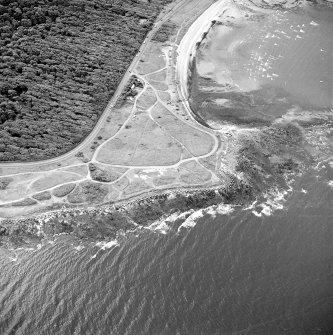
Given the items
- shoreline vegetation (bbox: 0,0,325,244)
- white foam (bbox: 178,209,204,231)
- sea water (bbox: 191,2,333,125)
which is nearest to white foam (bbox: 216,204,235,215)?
shoreline vegetation (bbox: 0,0,325,244)

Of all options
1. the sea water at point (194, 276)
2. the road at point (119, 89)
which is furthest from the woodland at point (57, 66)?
the sea water at point (194, 276)

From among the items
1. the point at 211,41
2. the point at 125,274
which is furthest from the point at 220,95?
the point at 125,274

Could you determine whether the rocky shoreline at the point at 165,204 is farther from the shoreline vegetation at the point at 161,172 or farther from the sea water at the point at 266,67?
the sea water at the point at 266,67

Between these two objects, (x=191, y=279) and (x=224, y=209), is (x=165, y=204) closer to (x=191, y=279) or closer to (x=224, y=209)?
(x=224, y=209)

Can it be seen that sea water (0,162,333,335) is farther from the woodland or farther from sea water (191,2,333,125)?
sea water (191,2,333,125)

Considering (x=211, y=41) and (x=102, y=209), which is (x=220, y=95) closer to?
(x=211, y=41)

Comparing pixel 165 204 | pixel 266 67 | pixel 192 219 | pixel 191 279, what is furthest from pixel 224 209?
pixel 266 67
